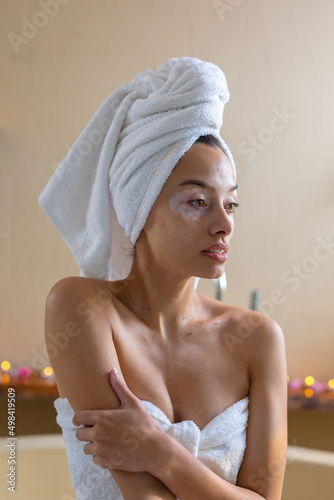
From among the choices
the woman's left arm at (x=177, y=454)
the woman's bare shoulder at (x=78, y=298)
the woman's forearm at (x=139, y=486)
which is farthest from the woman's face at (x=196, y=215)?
the woman's forearm at (x=139, y=486)

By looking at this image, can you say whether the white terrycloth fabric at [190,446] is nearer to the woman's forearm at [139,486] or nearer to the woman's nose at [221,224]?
the woman's forearm at [139,486]

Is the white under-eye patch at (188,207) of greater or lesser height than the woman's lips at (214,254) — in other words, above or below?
above

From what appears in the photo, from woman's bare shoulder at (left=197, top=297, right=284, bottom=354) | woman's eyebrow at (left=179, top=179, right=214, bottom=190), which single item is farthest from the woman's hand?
woman's eyebrow at (left=179, top=179, right=214, bottom=190)

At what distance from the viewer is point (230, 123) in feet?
8.91

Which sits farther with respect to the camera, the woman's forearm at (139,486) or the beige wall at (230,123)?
the beige wall at (230,123)

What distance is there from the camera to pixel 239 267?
2.74 metres

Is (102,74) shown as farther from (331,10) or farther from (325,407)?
(325,407)

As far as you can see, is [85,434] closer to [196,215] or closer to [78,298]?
[78,298]

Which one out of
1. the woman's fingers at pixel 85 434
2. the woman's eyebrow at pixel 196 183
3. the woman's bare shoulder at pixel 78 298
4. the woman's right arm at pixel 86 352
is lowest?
the woman's fingers at pixel 85 434

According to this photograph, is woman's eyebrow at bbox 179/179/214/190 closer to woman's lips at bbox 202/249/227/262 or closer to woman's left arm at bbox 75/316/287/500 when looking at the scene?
woman's lips at bbox 202/249/227/262

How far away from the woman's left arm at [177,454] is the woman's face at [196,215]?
0.81 ft

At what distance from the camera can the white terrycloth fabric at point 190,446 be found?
1.11m

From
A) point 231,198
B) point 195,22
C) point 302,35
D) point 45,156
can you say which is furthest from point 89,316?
point 302,35

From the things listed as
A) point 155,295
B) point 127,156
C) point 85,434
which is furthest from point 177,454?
point 127,156
